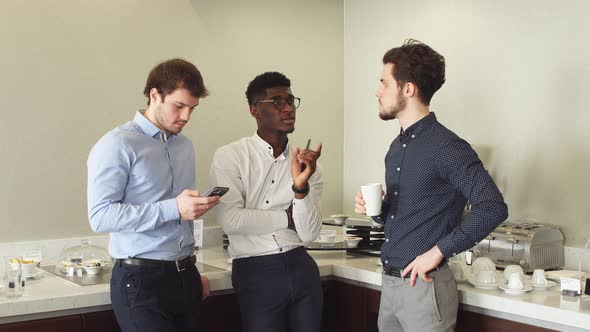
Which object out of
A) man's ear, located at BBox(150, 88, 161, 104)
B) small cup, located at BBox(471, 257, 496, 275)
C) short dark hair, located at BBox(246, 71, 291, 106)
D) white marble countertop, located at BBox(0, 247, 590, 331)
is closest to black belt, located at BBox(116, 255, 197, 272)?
white marble countertop, located at BBox(0, 247, 590, 331)

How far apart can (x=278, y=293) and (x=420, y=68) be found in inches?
34.8

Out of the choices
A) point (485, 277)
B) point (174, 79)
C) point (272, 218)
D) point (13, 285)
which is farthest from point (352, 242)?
point (13, 285)

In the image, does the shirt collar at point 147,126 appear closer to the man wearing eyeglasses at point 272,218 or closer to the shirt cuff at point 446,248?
the man wearing eyeglasses at point 272,218

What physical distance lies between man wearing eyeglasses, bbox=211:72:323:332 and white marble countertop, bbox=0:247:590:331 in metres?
0.18

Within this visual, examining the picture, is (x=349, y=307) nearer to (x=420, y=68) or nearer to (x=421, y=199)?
(x=421, y=199)

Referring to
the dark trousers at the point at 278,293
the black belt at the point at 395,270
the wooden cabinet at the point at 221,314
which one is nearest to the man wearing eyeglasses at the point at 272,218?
the dark trousers at the point at 278,293

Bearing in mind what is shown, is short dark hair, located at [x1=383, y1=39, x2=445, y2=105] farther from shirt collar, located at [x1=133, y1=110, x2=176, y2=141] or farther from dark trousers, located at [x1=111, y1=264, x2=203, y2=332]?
dark trousers, located at [x1=111, y1=264, x2=203, y2=332]

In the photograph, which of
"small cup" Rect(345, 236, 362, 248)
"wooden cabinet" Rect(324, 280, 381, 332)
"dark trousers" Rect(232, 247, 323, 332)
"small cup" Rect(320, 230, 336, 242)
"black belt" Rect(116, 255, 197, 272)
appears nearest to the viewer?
"black belt" Rect(116, 255, 197, 272)

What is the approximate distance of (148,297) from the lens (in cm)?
217

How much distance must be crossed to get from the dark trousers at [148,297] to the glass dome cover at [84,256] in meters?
0.65

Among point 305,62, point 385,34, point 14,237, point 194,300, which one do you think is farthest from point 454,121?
point 14,237

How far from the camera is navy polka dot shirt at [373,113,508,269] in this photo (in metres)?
2.09

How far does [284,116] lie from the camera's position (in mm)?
2658

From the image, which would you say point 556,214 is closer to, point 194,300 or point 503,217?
point 503,217
